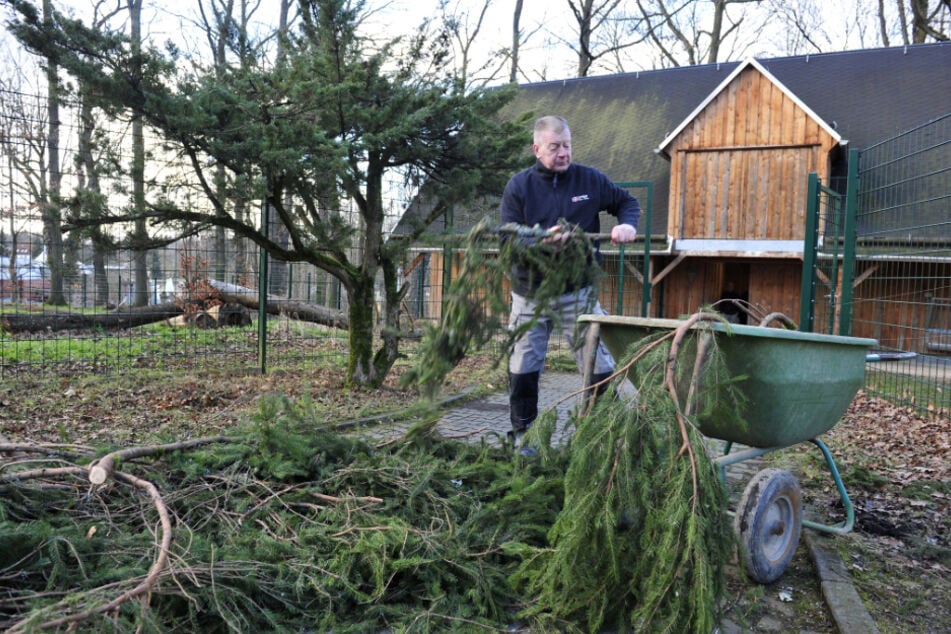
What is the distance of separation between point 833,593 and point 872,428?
421 centimetres

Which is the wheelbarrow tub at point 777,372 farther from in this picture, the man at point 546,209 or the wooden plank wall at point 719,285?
the wooden plank wall at point 719,285

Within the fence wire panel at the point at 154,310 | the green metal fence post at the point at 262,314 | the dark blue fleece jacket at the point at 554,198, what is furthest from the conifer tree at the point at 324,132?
the dark blue fleece jacket at the point at 554,198

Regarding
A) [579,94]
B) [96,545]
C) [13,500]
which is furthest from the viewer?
[579,94]

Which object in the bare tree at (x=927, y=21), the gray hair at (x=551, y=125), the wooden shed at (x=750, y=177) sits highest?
the bare tree at (x=927, y=21)

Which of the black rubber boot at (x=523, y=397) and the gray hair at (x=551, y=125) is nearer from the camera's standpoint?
the gray hair at (x=551, y=125)

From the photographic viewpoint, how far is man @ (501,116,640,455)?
13.2 feet

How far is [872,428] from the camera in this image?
20.9 ft

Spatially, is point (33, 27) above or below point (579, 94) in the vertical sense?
below

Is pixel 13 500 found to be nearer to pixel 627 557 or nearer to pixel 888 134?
pixel 627 557

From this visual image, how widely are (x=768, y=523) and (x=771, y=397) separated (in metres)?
0.55

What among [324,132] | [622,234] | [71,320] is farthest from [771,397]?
[71,320]

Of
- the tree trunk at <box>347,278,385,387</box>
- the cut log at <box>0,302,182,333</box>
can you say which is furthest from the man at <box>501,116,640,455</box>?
the cut log at <box>0,302,182,333</box>

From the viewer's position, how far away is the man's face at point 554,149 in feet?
13.1

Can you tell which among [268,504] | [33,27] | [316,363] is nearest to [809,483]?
[268,504]
